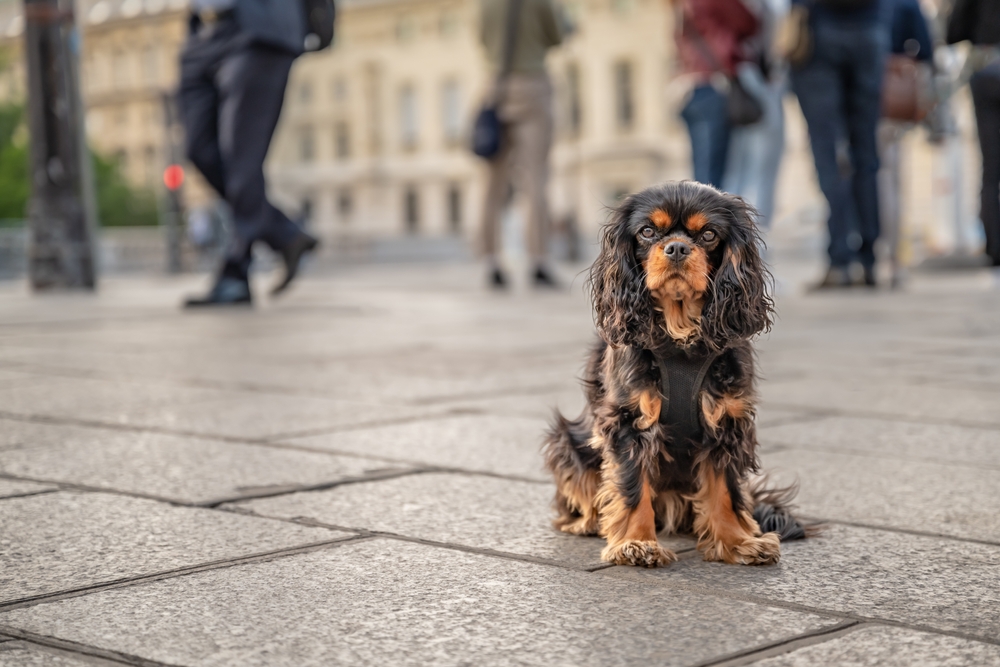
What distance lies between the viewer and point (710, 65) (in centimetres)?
959

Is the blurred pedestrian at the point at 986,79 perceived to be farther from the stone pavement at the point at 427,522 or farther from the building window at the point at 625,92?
the building window at the point at 625,92

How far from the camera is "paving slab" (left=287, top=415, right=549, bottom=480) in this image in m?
3.73

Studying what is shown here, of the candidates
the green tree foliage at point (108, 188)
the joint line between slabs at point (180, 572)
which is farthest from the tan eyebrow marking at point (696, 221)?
the green tree foliage at point (108, 188)

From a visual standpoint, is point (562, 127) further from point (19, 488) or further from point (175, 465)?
point (19, 488)

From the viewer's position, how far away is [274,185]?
258 ft

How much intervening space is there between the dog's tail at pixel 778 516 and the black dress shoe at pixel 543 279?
8612mm

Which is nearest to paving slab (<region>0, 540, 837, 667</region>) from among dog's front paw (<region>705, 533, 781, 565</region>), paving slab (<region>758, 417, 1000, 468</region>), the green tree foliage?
dog's front paw (<region>705, 533, 781, 565</region>)

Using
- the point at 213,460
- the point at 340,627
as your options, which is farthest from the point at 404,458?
the point at 340,627

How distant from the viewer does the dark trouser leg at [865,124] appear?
9.62 m

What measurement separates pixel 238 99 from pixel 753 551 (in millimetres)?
6842

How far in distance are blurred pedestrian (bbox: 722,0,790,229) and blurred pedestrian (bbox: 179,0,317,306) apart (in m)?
3.05

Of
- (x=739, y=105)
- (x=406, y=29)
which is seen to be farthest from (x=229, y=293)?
(x=406, y=29)

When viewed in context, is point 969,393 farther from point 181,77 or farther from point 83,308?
point 83,308

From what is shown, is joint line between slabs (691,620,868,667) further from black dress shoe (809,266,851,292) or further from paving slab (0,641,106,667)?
black dress shoe (809,266,851,292)
